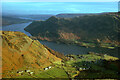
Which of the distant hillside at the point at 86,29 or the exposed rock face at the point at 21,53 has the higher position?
the distant hillside at the point at 86,29

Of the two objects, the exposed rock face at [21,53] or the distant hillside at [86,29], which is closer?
the exposed rock face at [21,53]

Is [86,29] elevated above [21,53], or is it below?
above

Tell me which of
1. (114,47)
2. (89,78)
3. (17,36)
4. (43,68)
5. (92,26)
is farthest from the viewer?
(92,26)

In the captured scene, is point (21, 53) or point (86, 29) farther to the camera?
point (86, 29)

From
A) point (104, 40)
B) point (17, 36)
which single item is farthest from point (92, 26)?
point (17, 36)

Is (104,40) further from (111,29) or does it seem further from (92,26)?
(92,26)
